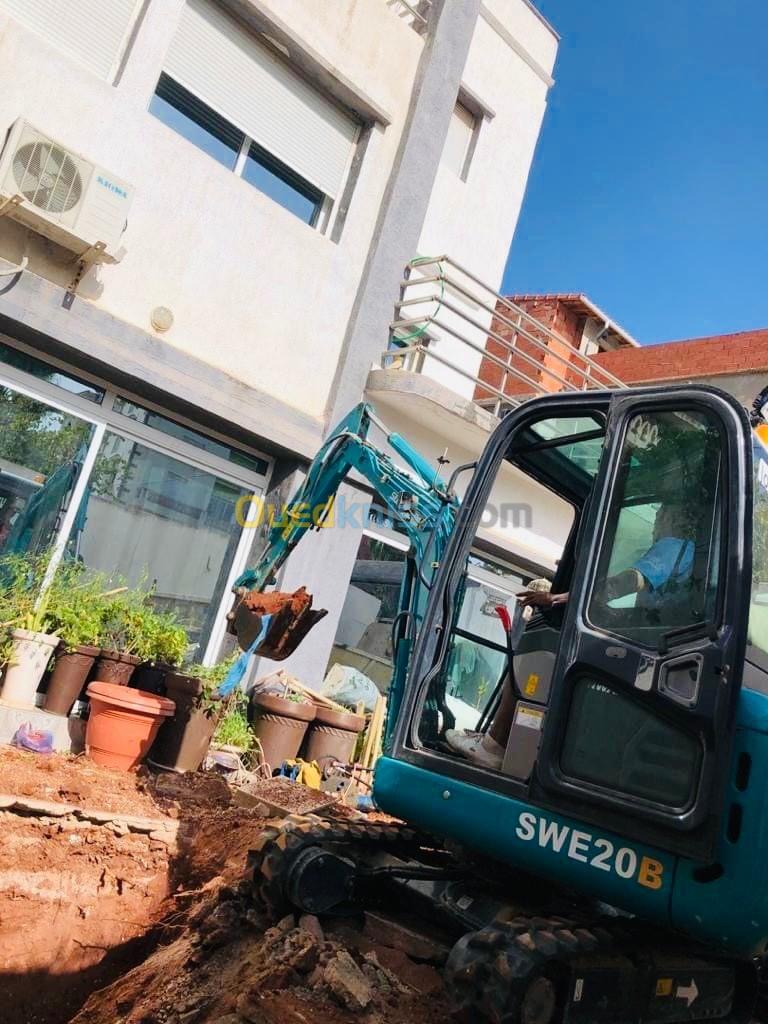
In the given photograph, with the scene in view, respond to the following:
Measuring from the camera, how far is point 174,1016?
3365mm

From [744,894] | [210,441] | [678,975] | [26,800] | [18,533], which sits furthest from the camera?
A: [210,441]

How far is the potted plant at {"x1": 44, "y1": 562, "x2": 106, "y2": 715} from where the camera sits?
683 cm

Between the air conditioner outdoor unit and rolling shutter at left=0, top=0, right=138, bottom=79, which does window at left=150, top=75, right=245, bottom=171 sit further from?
the air conditioner outdoor unit

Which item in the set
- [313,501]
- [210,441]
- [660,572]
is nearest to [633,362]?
[210,441]

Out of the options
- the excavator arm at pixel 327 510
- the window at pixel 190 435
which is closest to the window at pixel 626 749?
the excavator arm at pixel 327 510

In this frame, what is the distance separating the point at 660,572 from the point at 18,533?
6083 millimetres

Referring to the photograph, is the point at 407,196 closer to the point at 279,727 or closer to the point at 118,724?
the point at 279,727

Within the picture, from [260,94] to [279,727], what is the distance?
6.62m

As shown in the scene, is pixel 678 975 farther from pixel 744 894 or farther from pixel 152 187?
pixel 152 187

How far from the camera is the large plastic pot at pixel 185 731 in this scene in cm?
686

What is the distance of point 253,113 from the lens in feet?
29.5

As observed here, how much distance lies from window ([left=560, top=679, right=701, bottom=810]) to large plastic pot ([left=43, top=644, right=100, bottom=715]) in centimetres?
482

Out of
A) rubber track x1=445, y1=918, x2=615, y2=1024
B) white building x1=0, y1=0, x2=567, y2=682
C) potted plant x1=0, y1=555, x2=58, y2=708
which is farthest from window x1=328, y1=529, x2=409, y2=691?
rubber track x1=445, y1=918, x2=615, y2=1024

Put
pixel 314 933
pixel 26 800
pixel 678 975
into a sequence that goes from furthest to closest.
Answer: pixel 26 800 < pixel 314 933 < pixel 678 975
